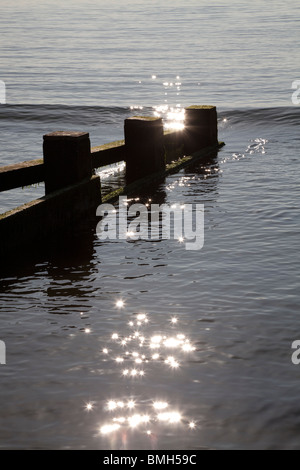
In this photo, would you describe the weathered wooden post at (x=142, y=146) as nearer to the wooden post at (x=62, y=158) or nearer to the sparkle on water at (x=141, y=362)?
the wooden post at (x=62, y=158)

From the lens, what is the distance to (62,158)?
34.0ft

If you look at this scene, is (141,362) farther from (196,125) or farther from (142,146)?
(196,125)

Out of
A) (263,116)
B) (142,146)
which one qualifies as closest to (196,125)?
(142,146)

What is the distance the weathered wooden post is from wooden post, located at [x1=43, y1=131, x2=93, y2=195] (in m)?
2.80

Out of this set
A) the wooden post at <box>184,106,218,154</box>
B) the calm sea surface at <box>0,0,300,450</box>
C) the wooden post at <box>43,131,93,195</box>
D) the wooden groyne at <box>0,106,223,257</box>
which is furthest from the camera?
the wooden post at <box>184,106,218,154</box>

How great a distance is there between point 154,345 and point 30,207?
10.6 feet

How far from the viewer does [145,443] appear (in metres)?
5.14

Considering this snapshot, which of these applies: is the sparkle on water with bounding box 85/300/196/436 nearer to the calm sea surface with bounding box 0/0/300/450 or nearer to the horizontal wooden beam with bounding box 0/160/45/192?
the calm sea surface with bounding box 0/0/300/450

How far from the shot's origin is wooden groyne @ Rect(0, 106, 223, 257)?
923 cm

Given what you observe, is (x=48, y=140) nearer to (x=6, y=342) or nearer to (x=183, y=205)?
(x=183, y=205)

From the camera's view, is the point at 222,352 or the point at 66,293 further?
the point at 66,293

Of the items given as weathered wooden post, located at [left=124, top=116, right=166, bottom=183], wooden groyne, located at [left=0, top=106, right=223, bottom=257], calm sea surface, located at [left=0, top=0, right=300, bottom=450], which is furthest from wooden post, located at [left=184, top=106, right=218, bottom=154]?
weathered wooden post, located at [left=124, top=116, right=166, bottom=183]

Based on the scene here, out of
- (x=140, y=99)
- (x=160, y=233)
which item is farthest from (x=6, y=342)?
(x=140, y=99)

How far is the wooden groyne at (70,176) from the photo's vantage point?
923 centimetres
